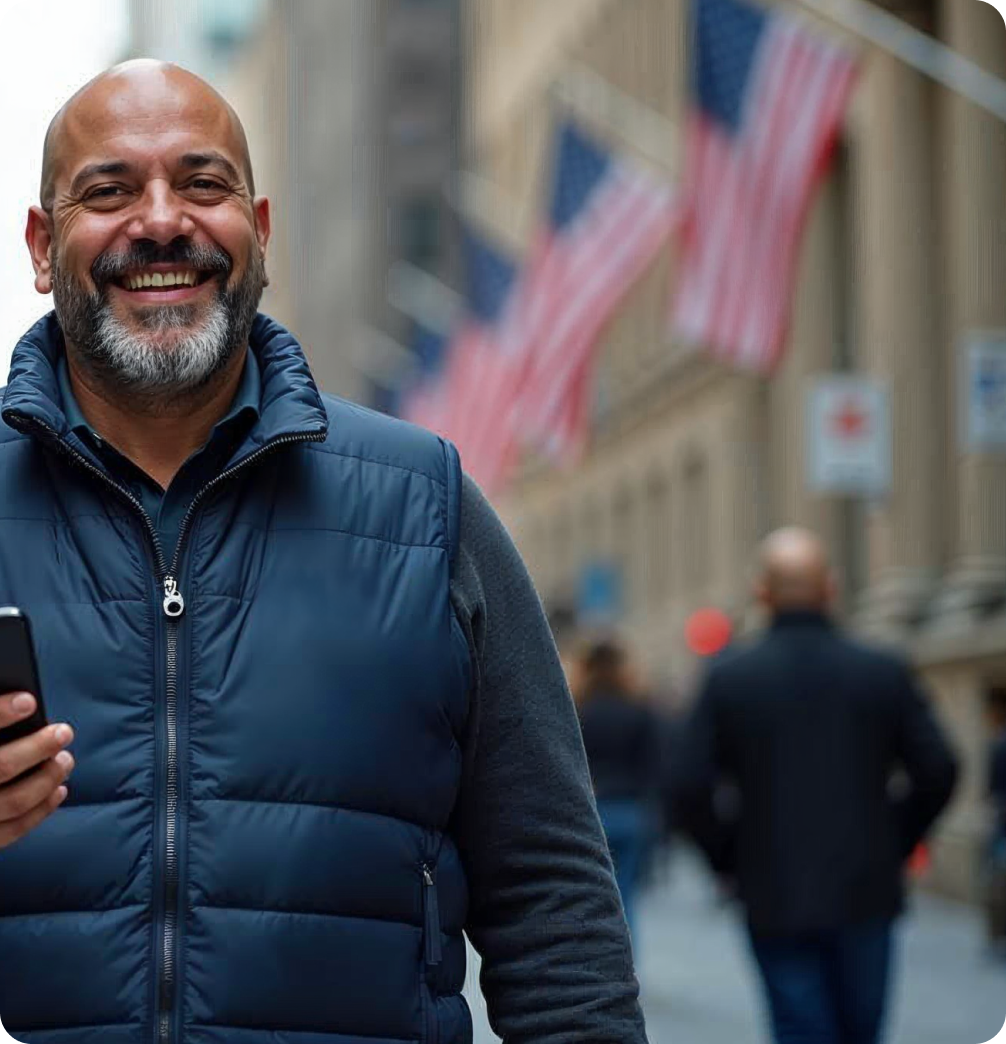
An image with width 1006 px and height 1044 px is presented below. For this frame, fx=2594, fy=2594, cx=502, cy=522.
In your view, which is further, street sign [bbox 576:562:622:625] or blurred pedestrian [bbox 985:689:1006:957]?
street sign [bbox 576:562:622:625]

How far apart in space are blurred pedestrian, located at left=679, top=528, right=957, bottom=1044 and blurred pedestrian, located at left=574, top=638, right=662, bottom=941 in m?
5.34

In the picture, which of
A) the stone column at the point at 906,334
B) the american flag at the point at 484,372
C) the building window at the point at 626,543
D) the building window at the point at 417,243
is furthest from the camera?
the building window at the point at 417,243

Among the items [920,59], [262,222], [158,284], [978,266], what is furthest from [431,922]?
[978,266]

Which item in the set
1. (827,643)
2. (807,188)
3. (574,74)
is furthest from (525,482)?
(827,643)

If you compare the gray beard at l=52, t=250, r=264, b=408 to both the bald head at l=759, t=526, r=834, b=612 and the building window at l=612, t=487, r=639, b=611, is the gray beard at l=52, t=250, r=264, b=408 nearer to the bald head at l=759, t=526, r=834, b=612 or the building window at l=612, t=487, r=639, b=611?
the bald head at l=759, t=526, r=834, b=612

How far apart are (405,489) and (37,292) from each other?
583 millimetres

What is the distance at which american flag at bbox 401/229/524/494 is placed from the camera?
25.7 metres

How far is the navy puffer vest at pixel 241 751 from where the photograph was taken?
3043 mm

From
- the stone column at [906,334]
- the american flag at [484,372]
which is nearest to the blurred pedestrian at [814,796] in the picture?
the american flag at [484,372]

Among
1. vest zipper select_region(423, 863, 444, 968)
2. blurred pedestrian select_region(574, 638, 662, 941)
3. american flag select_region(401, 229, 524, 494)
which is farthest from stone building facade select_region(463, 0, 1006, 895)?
vest zipper select_region(423, 863, 444, 968)

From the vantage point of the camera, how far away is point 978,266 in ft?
74.8

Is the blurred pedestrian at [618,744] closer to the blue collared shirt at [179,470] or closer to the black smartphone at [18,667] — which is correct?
the blue collared shirt at [179,470]

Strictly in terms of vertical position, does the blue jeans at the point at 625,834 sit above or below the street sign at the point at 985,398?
below

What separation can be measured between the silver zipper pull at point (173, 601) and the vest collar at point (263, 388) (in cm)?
21
